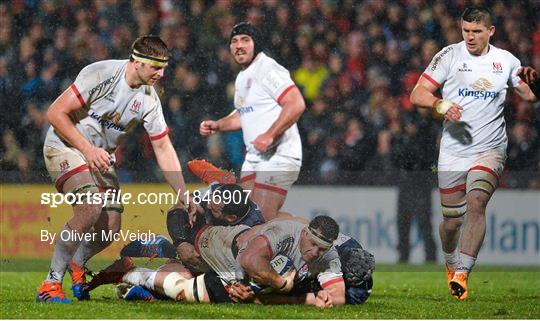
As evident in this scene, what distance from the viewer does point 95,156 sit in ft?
23.9

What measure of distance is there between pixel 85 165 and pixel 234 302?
3.90 ft

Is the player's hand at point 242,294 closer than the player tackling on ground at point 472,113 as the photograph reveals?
Yes

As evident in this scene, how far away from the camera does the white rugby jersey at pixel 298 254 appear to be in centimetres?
751

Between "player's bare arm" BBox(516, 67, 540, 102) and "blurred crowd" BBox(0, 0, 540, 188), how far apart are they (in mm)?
1035

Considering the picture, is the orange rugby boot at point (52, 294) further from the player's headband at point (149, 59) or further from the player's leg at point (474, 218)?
the player's leg at point (474, 218)

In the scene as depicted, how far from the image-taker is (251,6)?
9711 mm

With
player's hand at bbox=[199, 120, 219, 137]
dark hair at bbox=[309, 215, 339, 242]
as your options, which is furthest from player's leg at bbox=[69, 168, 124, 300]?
dark hair at bbox=[309, 215, 339, 242]

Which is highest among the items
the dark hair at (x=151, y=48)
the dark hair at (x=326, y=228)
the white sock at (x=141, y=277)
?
the dark hair at (x=151, y=48)

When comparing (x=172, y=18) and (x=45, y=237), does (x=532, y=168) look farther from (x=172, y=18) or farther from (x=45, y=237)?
(x=45, y=237)

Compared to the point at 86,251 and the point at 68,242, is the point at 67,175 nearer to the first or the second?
the point at 68,242

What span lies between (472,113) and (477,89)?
6.2 inches

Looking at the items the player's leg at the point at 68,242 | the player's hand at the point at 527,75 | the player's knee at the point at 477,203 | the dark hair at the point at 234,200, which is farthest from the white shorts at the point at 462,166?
the player's leg at the point at 68,242

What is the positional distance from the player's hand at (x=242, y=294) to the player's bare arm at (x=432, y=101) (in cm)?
166

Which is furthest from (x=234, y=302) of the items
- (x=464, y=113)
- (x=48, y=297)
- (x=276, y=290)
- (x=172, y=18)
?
(x=172, y=18)
